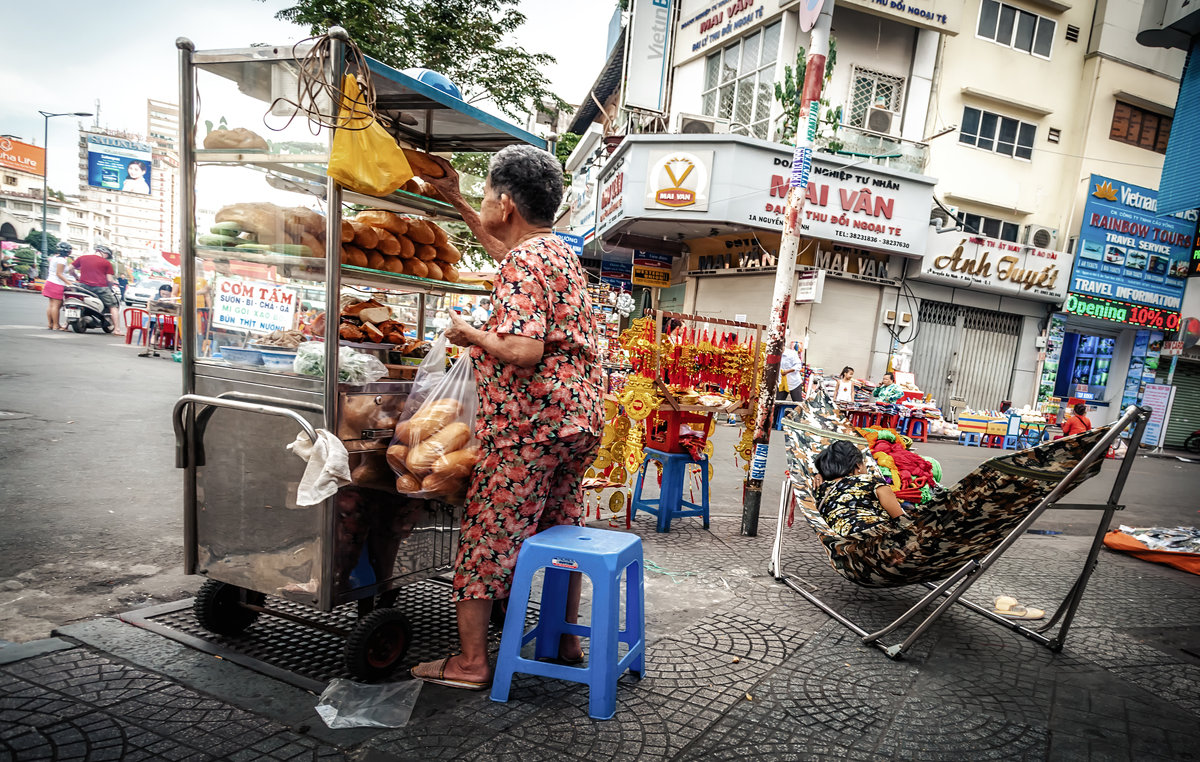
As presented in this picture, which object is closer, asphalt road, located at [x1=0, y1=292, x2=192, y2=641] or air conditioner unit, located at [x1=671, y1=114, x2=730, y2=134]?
asphalt road, located at [x1=0, y1=292, x2=192, y2=641]

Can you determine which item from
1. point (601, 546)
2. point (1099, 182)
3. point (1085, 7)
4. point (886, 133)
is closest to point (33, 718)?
point (601, 546)

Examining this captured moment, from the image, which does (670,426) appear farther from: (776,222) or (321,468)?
(776,222)

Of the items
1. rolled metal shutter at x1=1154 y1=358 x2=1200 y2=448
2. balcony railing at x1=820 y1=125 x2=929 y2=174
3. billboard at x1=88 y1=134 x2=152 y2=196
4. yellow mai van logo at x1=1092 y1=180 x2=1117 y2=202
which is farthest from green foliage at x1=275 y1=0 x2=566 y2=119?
billboard at x1=88 y1=134 x2=152 y2=196

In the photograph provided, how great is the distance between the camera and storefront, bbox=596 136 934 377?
1127 centimetres

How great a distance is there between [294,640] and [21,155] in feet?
213

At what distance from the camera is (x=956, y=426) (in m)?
12.7

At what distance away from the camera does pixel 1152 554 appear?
504 centimetres

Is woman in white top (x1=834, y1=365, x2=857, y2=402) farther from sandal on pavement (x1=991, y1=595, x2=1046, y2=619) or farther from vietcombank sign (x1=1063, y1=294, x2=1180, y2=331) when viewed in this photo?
sandal on pavement (x1=991, y1=595, x2=1046, y2=619)

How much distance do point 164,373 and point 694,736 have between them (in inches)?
440

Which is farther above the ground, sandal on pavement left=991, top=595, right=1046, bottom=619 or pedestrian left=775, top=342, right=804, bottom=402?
pedestrian left=775, top=342, right=804, bottom=402

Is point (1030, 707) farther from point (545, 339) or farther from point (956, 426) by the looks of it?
point (956, 426)

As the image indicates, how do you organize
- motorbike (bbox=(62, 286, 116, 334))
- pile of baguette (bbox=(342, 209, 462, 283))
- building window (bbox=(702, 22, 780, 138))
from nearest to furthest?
pile of baguette (bbox=(342, 209, 462, 283)), building window (bbox=(702, 22, 780, 138)), motorbike (bbox=(62, 286, 116, 334))

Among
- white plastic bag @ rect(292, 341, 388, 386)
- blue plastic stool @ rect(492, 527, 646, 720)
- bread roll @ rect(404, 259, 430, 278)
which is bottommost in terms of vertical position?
blue plastic stool @ rect(492, 527, 646, 720)

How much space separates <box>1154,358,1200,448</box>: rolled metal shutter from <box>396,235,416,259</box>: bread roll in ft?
71.1
